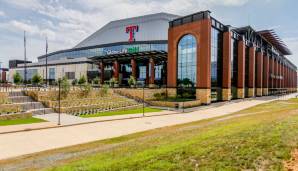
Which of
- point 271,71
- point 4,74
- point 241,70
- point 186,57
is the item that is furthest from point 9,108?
point 4,74

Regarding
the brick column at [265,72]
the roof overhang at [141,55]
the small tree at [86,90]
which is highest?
the roof overhang at [141,55]

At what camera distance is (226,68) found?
54688mm

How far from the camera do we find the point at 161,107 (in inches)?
1711

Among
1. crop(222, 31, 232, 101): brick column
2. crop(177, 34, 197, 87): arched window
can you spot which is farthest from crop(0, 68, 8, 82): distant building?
crop(222, 31, 232, 101): brick column

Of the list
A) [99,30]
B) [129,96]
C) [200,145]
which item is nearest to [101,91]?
[129,96]

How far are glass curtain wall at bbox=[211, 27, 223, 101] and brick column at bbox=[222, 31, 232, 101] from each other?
1.10 m

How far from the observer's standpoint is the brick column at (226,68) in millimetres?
54406

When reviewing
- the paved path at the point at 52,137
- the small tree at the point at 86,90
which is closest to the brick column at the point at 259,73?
the small tree at the point at 86,90

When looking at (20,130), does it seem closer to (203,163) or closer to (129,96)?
(203,163)

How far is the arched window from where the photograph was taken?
164 feet

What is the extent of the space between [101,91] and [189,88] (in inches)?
725

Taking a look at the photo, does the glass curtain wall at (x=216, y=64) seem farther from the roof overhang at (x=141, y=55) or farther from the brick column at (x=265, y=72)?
the brick column at (x=265, y=72)

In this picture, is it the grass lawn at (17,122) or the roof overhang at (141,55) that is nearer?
the grass lawn at (17,122)

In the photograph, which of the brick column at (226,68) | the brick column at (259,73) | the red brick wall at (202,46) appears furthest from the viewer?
the brick column at (259,73)
